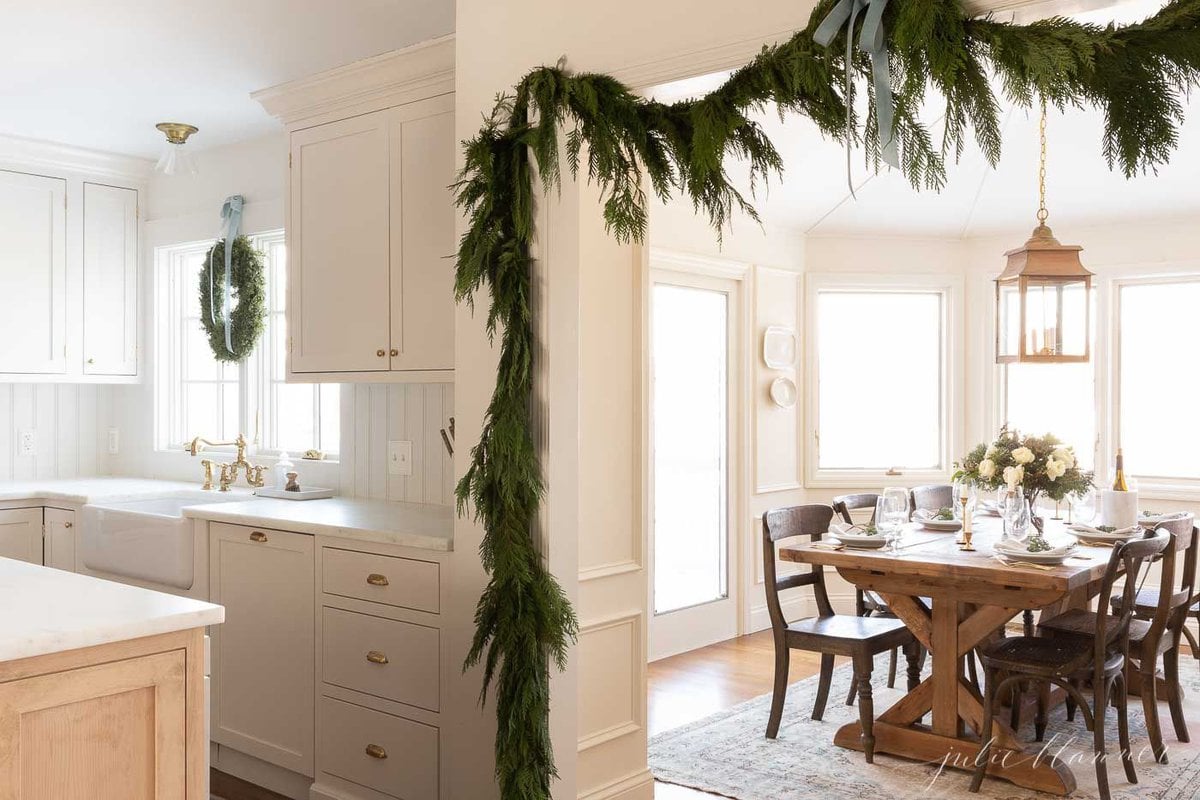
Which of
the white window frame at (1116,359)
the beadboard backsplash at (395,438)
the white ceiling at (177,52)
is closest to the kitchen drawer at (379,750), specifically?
the beadboard backsplash at (395,438)

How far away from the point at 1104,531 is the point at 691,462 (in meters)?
2.00

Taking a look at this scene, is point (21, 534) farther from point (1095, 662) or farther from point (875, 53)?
point (1095, 662)

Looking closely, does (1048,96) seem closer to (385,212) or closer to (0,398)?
(385,212)

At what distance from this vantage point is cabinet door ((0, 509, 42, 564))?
461 cm

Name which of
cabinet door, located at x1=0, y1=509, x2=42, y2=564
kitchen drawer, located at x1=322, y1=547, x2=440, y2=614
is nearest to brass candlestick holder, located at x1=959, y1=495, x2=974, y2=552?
kitchen drawer, located at x1=322, y1=547, x2=440, y2=614

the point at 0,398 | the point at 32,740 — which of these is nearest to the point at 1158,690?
the point at 32,740

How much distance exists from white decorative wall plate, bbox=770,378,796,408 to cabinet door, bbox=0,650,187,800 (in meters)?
4.24

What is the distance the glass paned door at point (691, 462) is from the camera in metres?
Result: 5.23

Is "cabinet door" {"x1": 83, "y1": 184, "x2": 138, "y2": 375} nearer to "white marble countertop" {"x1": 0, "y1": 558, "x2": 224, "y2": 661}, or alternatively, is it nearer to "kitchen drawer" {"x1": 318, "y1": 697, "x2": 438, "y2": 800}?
"kitchen drawer" {"x1": 318, "y1": 697, "x2": 438, "y2": 800}

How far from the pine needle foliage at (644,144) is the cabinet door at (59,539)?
251cm

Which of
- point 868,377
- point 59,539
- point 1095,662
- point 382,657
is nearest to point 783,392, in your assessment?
point 868,377

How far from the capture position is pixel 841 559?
378 cm

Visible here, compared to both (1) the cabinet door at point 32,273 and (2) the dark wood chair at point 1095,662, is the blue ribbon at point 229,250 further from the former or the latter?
(2) the dark wood chair at point 1095,662

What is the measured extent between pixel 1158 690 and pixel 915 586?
1527mm
